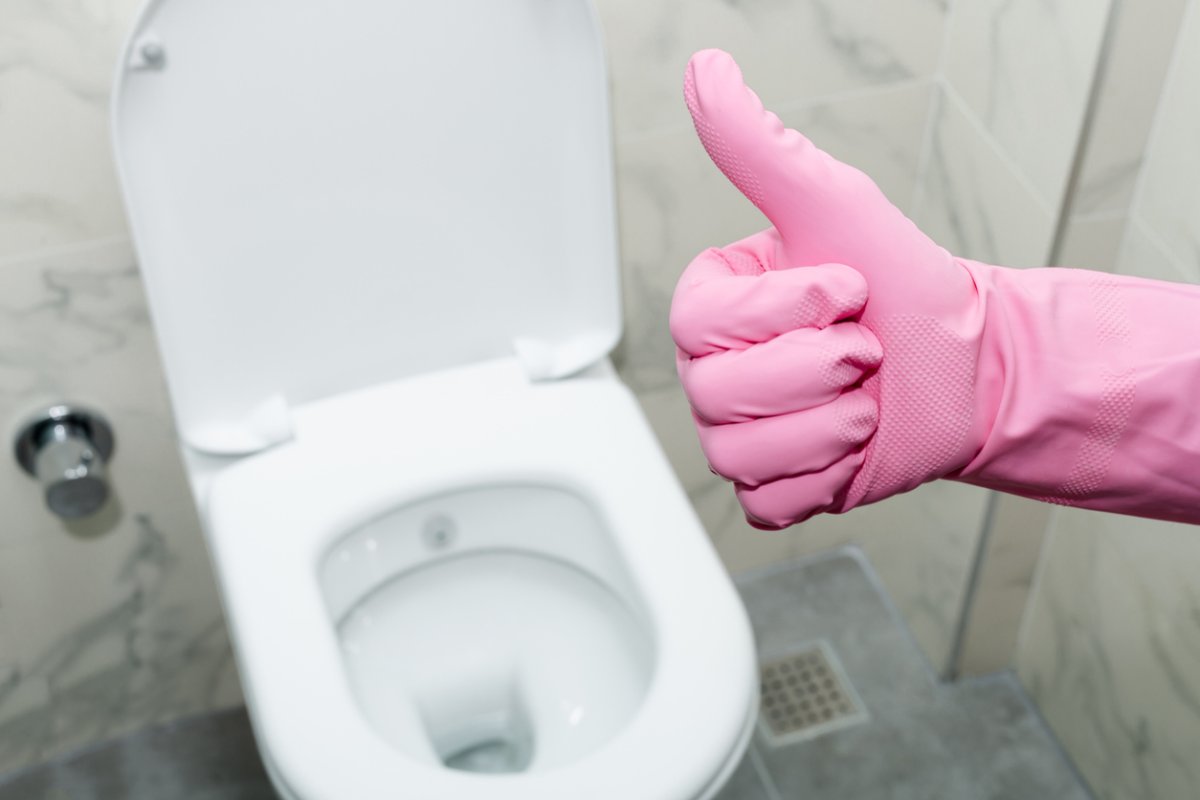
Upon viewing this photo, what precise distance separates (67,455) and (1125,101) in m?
0.87

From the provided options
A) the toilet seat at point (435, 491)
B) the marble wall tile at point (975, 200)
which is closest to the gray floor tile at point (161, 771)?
the toilet seat at point (435, 491)

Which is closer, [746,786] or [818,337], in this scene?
[818,337]

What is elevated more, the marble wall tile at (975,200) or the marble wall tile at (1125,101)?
the marble wall tile at (1125,101)

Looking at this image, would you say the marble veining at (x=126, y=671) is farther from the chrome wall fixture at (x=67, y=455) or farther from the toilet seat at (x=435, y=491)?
the toilet seat at (x=435, y=491)

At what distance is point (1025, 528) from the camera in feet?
4.24

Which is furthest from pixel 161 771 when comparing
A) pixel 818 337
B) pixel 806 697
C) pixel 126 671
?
pixel 818 337

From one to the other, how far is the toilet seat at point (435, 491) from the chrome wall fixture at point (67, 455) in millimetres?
148

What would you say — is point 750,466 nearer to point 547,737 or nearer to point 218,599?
point 547,737

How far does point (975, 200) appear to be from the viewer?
1.20 meters

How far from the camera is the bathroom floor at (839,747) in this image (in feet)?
4.44

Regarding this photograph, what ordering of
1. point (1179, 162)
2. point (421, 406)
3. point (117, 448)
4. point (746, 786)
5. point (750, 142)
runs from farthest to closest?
point (746, 786)
point (117, 448)
point (421, 406)
point (1179, 162)
point (750, 142)

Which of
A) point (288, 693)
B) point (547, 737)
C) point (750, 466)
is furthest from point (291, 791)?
point (750, 466)

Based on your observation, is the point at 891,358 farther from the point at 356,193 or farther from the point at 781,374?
the point at 356,193

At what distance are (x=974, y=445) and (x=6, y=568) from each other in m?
0.92
